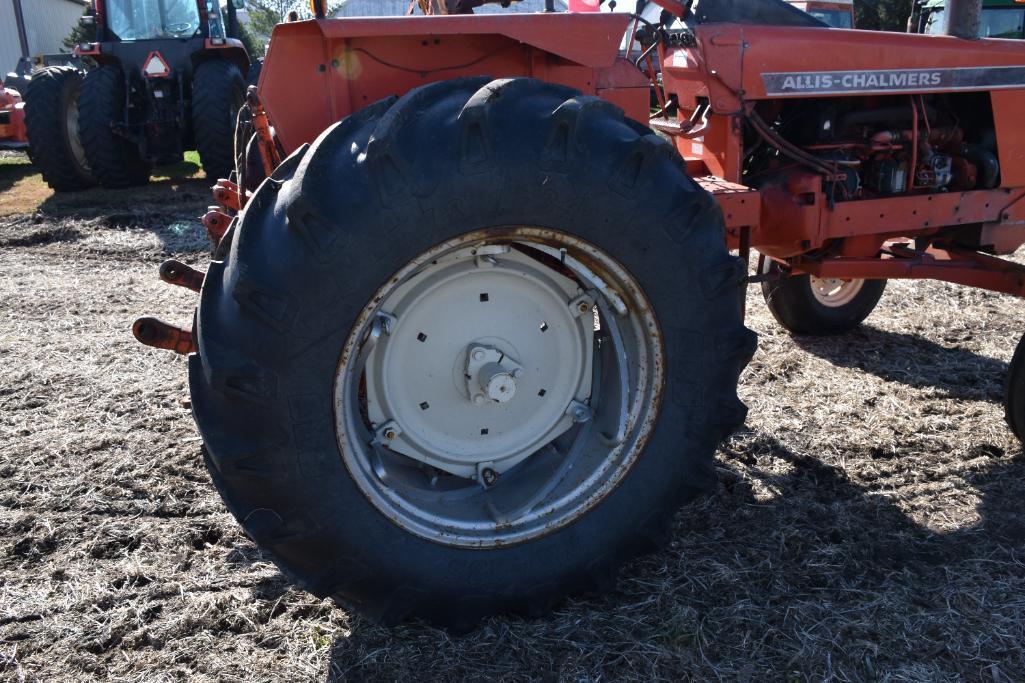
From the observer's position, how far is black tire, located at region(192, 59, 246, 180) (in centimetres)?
936

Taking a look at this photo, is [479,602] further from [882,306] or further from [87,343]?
[882,306]

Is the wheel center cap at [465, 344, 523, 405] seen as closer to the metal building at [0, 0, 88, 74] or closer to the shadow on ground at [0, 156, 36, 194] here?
the shadow on ground at [0, 156, 36, 194]

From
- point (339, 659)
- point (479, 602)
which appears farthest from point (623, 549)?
point (339, 659)

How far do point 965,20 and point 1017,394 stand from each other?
1471mm

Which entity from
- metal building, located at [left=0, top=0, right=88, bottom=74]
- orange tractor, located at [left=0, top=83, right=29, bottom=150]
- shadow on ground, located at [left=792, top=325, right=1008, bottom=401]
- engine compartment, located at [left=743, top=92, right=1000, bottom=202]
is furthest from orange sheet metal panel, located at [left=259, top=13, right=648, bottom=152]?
metal building, located at [left=0, top=0, right=88, bottom=74]

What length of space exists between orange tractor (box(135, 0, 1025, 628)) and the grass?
722cm

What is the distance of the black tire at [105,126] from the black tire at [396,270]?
8709 mm

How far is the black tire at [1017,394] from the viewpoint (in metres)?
3.33

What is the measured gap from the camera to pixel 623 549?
2.38m

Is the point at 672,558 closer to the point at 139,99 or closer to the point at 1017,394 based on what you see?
the point at 1017,394

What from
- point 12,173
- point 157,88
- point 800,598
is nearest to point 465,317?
point 800,598

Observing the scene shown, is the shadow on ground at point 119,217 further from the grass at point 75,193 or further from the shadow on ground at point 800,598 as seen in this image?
the shadow on ground at point 800,598

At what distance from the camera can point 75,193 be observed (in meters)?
10.1

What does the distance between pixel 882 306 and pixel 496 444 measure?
3.79 meters
